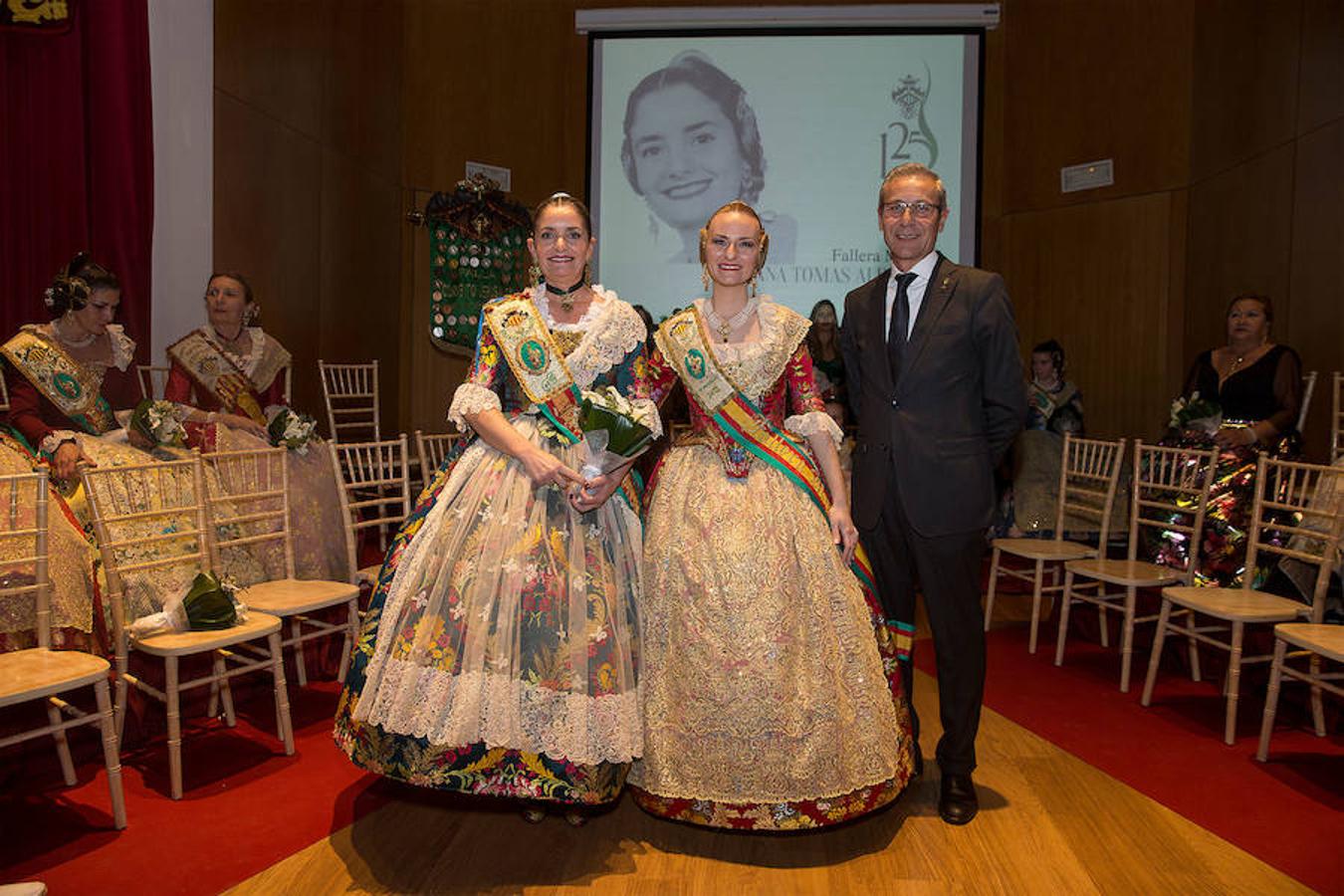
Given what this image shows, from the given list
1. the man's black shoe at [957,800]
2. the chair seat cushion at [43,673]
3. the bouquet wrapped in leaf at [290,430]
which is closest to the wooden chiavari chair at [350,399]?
the bouquet wrapped in leaf at [290,430]

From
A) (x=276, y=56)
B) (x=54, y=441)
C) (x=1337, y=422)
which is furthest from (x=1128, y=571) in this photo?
(x=276, y=56)

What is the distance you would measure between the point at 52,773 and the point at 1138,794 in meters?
3.17

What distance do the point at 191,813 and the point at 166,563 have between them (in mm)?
748

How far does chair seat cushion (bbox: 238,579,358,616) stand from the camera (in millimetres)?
3016

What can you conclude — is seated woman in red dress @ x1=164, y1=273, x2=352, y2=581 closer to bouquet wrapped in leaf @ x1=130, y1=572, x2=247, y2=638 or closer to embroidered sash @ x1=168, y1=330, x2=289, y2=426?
embroidered sash @ x1=168, y1=330, x2=289, y2=426

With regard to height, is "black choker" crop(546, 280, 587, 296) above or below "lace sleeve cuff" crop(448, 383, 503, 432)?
above

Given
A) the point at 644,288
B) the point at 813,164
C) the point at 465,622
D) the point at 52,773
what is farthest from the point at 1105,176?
the point at 52,773

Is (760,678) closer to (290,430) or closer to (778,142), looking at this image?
(290,430)

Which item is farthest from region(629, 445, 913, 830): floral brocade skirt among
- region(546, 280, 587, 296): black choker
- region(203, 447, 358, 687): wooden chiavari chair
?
region(203, 447, 358, 687): wooden chiavari chair

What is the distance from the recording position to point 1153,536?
448 centimetres

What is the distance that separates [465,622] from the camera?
2316 mm

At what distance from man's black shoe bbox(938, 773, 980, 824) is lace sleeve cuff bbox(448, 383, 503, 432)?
1605mm

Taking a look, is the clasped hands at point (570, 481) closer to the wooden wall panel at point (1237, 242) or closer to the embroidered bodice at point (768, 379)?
the embroidered bodice at point (768, 379)

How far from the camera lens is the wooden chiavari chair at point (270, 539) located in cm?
312
